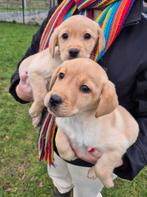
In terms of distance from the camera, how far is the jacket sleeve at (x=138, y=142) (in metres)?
2.26

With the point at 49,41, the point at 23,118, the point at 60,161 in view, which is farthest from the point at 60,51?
the point at 23,118

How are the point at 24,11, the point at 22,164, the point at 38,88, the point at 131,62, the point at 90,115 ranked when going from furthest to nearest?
the point at 24,11 < the point at 22,164 < the point at 38,88 < the point at 131,62 < the point at 90,115

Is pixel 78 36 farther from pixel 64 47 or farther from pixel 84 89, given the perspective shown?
pixel 84 89

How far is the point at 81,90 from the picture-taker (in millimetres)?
1760

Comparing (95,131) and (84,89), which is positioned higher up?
(84,89)

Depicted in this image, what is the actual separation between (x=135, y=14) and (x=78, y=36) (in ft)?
1.15

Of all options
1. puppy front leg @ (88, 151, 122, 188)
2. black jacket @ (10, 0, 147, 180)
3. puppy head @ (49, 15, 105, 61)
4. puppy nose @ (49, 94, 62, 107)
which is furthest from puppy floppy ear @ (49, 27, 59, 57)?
puppy front leg @ (88, 151, 122, 188)

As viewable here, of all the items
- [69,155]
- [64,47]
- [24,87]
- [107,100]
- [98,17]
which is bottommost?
[69,155]

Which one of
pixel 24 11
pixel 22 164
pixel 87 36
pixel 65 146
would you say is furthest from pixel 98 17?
pixel 24 11

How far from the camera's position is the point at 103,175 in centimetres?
209

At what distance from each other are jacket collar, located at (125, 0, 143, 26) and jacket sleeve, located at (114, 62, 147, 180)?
1.08ft

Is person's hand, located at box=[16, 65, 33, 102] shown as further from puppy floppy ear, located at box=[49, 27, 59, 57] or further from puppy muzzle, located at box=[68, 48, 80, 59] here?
puppy muzzle, located at box=[68, 48, 80, 59]

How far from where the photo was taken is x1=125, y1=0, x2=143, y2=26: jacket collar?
2.09 m

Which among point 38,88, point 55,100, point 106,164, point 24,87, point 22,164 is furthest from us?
point 22,164
